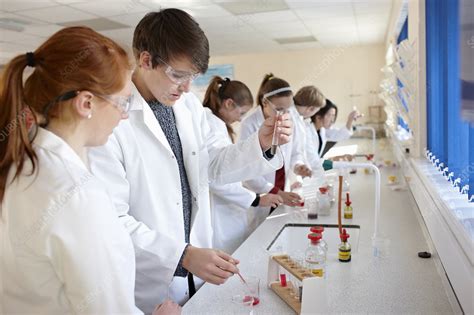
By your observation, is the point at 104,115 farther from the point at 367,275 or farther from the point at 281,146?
the point at 281,146

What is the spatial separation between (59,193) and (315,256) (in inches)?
38.1

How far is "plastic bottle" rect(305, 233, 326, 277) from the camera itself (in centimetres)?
151

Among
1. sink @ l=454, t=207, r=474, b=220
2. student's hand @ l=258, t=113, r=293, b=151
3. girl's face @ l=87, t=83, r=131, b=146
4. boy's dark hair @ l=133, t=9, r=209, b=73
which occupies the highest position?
boy's dark hair @ l=133, t=9, r=209, b=73

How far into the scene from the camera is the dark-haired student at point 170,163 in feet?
4.62

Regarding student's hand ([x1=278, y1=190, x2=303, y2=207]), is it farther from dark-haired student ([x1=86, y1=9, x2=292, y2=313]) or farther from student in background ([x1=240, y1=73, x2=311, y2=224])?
dark-haired student ([x1=86, y1=9, x2=292, y2=313])

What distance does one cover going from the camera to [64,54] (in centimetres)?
94

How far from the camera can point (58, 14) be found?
534 cm

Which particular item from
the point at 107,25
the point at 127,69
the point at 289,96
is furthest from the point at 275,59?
the point at 127,69

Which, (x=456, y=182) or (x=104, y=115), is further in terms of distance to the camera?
(x=456, y=182)

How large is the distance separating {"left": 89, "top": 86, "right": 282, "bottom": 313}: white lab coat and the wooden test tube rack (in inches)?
13.2

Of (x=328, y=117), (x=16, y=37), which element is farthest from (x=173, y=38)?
(x=16, y=37)

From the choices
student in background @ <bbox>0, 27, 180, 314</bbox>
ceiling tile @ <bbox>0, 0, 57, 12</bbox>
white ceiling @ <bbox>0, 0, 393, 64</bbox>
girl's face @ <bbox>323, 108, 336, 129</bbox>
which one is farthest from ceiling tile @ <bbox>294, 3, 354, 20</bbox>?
student in background @ <bbox>0, 27, 180, 314</bbox>

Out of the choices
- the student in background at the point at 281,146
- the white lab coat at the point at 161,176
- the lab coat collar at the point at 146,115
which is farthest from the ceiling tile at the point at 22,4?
the lab coat collar at the point at 146,115

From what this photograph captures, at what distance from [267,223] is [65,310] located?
1.47m
